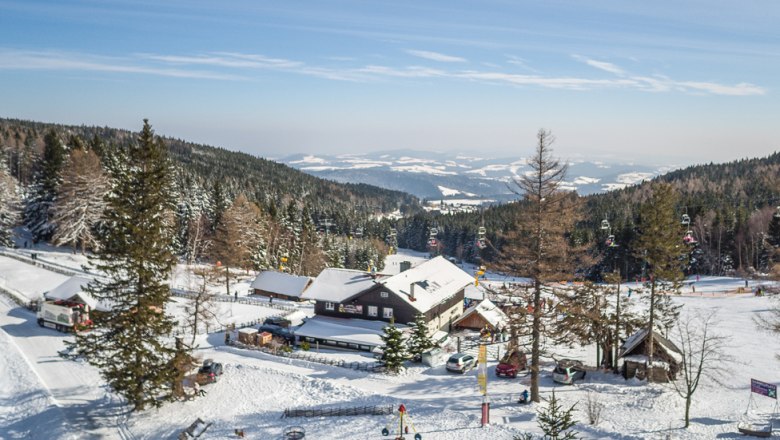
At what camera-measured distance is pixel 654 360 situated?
3300 cm

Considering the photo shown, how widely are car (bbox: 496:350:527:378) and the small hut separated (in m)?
6.48

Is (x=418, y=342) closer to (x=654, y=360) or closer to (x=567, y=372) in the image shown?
(x=567, y=372)

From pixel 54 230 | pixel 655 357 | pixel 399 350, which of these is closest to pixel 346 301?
pixel 399 350

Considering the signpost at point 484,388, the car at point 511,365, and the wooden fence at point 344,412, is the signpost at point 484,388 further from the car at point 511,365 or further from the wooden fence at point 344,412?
the car at point 511,365

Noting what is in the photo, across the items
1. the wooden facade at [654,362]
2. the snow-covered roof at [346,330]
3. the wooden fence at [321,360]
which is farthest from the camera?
the snow-covered roof at [346,330]

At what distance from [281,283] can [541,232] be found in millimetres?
41191

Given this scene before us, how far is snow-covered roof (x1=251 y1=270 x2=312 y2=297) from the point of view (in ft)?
198

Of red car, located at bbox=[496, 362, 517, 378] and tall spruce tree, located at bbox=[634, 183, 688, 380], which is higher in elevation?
tall spruce tree, located at bbox=[634, 183, 688, 380]

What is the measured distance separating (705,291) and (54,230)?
293ft

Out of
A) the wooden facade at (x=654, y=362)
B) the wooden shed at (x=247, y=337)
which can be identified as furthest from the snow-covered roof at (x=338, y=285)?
the wooden facade at (x=654, y=362)

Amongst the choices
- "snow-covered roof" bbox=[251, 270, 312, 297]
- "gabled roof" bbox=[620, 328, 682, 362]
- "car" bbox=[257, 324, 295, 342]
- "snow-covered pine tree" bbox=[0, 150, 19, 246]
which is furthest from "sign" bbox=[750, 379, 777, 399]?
"snow-covered pine tree" bbox=[0, 150, 19, 246]

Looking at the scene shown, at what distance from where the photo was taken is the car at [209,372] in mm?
31453

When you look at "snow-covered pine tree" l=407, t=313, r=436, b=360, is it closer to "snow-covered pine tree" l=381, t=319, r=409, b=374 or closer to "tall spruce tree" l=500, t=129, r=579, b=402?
"snow-covered pine tree" l=381, t=319, r=409, b=374

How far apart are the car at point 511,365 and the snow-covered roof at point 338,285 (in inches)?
562
